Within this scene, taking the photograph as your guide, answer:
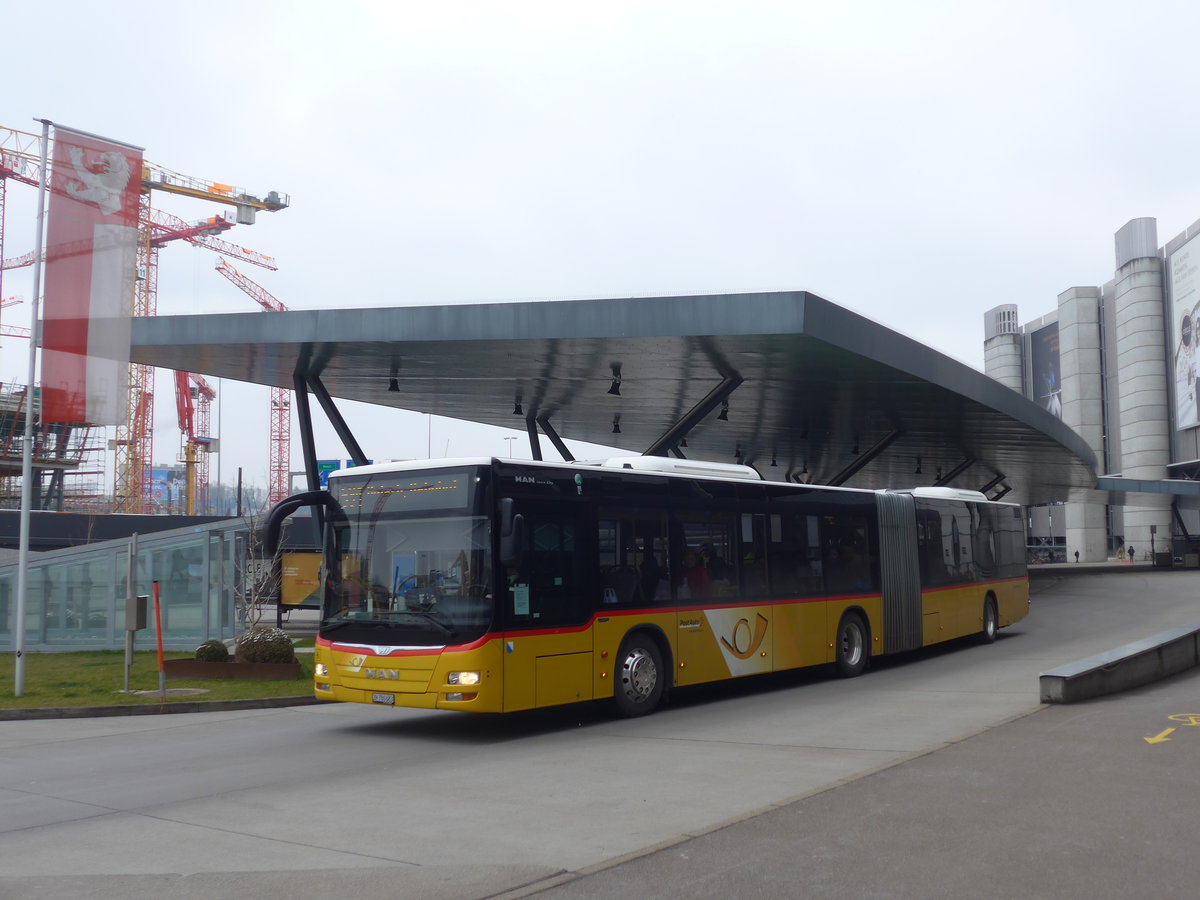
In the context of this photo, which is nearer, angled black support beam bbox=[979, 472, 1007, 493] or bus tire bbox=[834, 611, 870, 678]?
bus tire bbox=[834, 611, 870, 678]

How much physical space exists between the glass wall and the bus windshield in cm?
1150

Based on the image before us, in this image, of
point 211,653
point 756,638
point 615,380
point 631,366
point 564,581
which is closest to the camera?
point 564,581

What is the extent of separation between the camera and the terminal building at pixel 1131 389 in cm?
7869

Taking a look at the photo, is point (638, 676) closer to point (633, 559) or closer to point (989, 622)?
point (633, 559)

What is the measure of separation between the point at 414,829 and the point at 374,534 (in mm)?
4941

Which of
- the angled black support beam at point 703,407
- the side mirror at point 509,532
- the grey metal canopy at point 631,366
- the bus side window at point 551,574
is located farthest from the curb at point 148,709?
the angled black support beam at point 703,407

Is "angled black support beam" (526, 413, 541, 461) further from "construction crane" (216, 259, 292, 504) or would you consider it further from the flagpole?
"construction crane" (216, 259, 292, 504)

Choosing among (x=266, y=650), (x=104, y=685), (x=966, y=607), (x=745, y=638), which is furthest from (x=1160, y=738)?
(x=104, y=685)

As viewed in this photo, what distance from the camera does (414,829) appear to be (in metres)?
7.40

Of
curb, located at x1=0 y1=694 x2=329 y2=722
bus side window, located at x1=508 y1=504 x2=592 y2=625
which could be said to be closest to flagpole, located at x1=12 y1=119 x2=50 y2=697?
curb, located at x1=0 y1=694 x2=329 y2=722

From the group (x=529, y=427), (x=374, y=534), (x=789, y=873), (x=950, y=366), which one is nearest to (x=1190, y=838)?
(x=789, y=873)

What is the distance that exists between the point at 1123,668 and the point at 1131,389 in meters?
80.9

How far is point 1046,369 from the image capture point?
10262 cm

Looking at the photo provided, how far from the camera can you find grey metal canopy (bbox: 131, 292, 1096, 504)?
19453 mm
